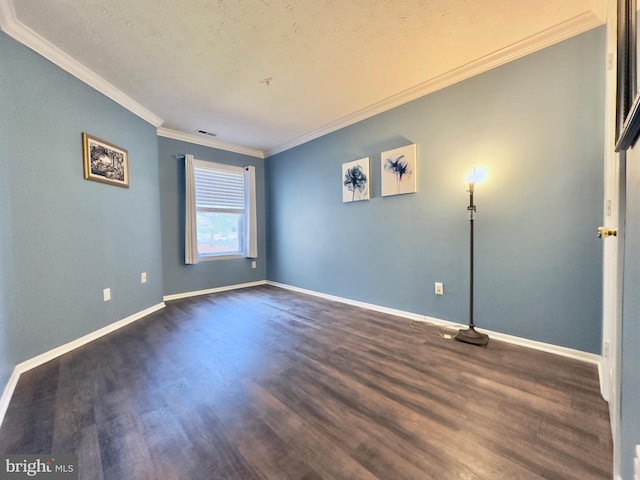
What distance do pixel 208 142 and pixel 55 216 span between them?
8.09 ft

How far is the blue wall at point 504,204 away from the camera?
6.17ft

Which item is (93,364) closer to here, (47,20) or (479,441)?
(47,20)

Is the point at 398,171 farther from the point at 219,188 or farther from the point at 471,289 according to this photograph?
the point at 219,188

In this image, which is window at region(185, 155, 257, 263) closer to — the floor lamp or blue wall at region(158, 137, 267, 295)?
blue wall at region(158, 137, 267, 295)

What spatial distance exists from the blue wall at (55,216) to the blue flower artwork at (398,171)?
2.97m

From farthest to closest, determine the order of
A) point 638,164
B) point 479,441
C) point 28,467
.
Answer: point 479,441 < point 28,467 < point 638,164

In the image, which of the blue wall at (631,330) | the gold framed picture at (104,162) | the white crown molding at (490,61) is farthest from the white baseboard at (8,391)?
the white crown molding at (490,61)

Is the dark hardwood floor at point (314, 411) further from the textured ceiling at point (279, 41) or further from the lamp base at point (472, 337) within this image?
the textured ceiling at point (279, 41)

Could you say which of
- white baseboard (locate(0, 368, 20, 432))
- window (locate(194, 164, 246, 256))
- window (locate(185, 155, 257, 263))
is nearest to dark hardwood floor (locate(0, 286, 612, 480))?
white baseboard (locate(0, 368, 20, 432))

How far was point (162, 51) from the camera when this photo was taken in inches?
81.9

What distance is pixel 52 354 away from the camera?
207cm

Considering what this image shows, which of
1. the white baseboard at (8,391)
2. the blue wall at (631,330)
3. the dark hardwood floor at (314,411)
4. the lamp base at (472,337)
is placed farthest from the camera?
the lamp base at (472,337)

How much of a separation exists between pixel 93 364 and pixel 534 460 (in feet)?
9.20

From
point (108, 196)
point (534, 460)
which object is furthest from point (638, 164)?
point (108, 196)
